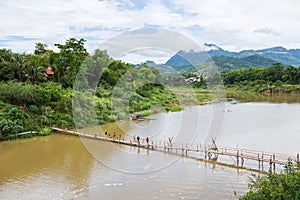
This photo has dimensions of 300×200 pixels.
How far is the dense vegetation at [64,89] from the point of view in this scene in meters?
21.1

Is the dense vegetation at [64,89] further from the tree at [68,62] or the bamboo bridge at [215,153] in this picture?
the bamboo bridge at [215,153]

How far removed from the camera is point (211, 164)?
13992mm

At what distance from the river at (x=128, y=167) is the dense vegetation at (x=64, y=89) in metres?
2.01

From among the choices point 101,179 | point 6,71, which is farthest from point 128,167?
point 6,71

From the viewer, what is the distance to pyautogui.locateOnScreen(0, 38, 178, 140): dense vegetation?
21.1 meters

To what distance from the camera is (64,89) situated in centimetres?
2666

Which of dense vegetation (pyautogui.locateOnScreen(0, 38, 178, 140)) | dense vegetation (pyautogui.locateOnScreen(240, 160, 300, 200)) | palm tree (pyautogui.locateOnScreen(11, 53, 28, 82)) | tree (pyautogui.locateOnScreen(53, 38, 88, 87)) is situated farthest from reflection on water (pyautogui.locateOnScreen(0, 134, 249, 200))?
tree (pyautogui.locateOnScreen(53, 38, 88, 87))

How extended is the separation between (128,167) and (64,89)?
14.9m

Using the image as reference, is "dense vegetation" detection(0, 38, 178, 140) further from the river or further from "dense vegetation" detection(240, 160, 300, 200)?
"dense vegetation" detection(240, 160, 300, 200)

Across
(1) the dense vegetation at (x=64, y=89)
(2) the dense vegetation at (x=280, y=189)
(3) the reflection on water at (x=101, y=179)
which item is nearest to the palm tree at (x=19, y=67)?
(1) the dense vegetation at (x=64, y=89)

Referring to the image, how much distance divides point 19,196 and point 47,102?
1273 cm

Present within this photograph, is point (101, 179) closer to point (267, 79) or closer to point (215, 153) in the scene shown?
point (215, 153)

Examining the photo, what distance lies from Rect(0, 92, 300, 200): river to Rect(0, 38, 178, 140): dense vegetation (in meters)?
2.01

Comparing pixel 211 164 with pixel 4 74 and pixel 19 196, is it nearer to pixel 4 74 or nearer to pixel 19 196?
pixel 19 196
